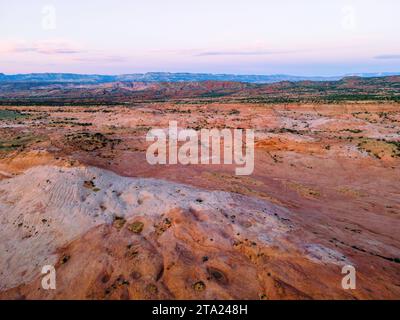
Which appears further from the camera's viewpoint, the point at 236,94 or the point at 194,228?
the point at 236,94

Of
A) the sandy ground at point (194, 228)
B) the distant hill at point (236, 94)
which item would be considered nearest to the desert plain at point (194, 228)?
the sandy ground at point (194, 228)

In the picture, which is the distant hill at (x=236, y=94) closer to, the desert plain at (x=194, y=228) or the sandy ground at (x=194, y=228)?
the sandy ground at (x=194, y=228)

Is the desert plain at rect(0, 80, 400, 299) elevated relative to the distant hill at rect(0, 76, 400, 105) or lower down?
lower down

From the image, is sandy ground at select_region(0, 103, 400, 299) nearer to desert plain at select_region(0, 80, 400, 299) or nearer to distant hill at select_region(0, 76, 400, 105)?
desert plain at select_region(0, 80, 400, 299)

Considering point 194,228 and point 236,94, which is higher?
point 236,94

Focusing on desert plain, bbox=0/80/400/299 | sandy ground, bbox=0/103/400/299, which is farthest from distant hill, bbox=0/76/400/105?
desert plain, bbox=0/80/400/299

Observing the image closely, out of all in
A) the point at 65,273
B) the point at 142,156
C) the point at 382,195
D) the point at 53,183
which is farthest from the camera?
the point at 142,156

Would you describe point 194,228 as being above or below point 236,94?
below

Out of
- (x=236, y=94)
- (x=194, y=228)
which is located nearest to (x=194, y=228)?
(x=194, y=228)

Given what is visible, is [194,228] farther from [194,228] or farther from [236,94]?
[236,94]
